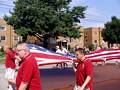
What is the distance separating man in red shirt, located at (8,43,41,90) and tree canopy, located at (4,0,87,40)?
62192 millimetres

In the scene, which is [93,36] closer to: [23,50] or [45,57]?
[45,57]

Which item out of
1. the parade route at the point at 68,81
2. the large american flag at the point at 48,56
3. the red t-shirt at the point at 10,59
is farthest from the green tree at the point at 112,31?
the red t-shirt at the point at 10,59

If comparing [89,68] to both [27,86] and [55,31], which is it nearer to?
[27,86]

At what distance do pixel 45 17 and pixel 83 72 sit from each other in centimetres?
6099

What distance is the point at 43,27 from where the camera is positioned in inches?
2815

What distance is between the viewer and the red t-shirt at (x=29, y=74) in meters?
7.05

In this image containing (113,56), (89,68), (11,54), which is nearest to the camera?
(89,68)

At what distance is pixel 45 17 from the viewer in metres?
70.2

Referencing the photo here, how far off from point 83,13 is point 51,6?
17.7ft

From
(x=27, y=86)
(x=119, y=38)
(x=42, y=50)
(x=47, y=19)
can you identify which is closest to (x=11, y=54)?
(x=42, y=50)

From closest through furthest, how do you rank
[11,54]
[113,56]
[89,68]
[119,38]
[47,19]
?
[89,68] → [11,54] → [113,56] → [47,19] → [119,38]

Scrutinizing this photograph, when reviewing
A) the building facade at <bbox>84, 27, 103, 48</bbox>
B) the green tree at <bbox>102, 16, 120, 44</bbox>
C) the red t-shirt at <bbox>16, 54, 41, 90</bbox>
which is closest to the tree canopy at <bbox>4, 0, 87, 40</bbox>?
the green tree at <bbox>102, 16, 120, 44</bbox>

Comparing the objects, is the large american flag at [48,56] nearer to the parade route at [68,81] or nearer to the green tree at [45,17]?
the parade route at [68,81]

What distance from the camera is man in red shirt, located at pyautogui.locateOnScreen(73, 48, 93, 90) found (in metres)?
9.24
